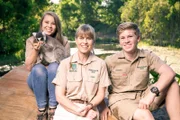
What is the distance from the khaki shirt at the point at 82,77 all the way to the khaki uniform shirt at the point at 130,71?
146 mm

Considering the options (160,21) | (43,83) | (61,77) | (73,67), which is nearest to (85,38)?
(73,67)

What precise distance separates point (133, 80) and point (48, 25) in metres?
1.07

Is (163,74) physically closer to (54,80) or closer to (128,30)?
(128,30)

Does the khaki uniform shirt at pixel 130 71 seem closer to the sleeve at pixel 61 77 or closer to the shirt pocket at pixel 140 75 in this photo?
the shirt pocket at pixel 140 75

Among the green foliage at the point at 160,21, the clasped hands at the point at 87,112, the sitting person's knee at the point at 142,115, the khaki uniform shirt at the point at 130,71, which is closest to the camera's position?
the sitting person's knee at the point at 142,115

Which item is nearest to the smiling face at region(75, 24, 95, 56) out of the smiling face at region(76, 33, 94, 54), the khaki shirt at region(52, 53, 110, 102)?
the smiling face at region(76, 33, 94, 54)

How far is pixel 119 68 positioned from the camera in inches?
91.4

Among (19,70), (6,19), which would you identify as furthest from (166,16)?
(19,70)

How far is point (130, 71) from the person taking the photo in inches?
91.7

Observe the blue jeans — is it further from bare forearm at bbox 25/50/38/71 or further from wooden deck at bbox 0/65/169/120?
wooden deck at bbox 0/65/169/120

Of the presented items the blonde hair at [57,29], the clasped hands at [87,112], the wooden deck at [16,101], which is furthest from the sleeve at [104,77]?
Answer: the wooden deck at [16,101]

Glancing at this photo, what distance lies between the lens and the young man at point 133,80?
2.15m

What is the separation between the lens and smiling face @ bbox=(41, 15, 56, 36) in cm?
269

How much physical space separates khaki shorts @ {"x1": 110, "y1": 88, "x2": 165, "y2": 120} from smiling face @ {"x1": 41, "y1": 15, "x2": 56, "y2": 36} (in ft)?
3.44
